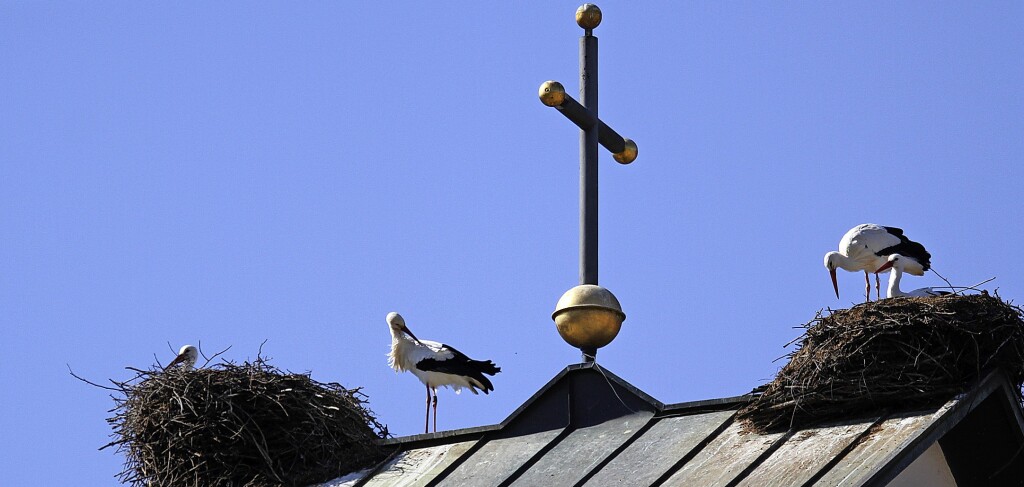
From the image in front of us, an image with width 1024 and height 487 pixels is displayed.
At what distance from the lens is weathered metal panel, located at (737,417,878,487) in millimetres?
9594

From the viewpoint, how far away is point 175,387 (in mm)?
13617

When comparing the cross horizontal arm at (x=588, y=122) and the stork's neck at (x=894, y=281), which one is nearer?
the cross horizontal arm at (x=588, y=122)

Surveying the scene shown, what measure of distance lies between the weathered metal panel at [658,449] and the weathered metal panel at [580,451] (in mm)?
115

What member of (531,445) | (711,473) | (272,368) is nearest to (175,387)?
(272,368)

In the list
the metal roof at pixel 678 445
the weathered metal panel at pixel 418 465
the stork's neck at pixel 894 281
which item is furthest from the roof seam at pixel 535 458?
the stork's neck at pixel 894 281

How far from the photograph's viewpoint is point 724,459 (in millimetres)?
10156

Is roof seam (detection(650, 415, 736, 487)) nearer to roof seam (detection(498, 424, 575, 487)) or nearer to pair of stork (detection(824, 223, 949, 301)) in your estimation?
roof seam (detection(498, 424, 575, 487))

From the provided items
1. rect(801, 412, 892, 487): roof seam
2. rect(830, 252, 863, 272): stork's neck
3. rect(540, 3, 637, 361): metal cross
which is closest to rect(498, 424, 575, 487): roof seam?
rect(540, 3, 637, 361): metal cross

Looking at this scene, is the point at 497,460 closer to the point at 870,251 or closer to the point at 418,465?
the point at 418,465

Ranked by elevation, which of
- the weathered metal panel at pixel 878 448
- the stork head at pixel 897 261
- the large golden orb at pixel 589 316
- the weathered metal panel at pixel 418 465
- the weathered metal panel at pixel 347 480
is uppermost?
the stork head at pixel 897 261

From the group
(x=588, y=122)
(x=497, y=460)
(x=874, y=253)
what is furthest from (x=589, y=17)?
(x=874, y=253)

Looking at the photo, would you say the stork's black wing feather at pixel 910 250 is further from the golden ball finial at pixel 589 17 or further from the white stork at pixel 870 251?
the golden ball finial at pixel 589 17

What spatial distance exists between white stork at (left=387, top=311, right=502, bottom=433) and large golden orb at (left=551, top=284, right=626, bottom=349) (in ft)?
22.3

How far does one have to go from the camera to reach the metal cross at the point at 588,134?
11.8 meters
